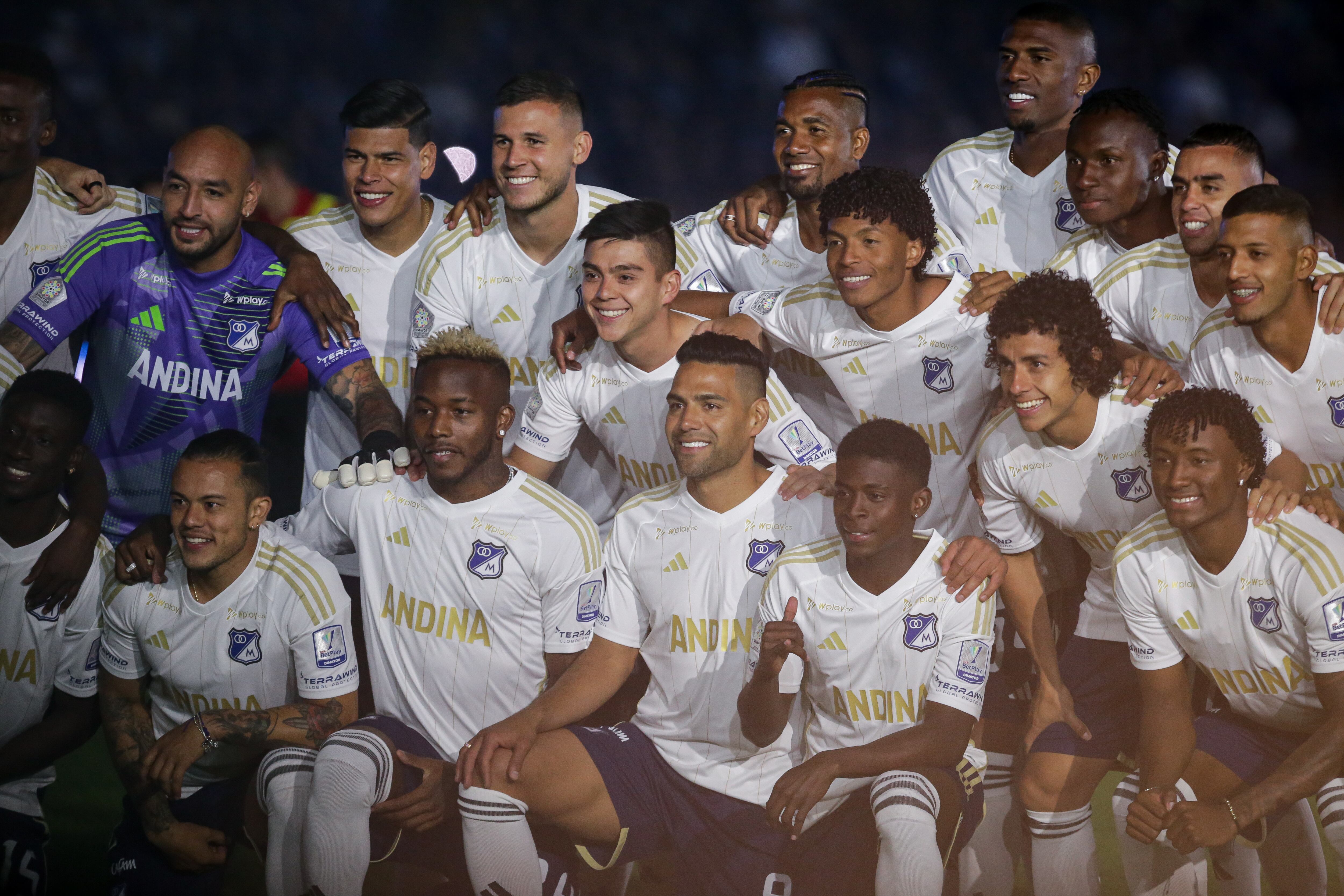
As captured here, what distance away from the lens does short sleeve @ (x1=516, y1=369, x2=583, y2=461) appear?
11.0ft

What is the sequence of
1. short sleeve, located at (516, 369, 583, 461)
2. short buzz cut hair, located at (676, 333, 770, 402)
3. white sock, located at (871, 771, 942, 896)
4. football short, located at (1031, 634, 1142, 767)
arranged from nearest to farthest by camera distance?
white sock, located at (871, 771, 942, 896)
football short, located at (1031, 634, 1142, 767)
short buzz cut hair, located at (676, 333, 770, 402)
short sleeve, located at (516, 369, 583, 461)

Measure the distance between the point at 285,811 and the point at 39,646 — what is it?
97 cm

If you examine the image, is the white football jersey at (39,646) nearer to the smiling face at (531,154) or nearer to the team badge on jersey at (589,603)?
the team badge on jersey at (589,603)

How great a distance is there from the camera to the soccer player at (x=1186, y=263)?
3.00m

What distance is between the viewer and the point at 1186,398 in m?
2.67

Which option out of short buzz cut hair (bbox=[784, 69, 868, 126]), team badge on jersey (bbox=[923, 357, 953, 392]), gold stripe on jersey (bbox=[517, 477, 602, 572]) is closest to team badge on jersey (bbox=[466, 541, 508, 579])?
gold stripe on jersey (bbox=[517, 477, 602, 572])

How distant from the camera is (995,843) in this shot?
2.97m

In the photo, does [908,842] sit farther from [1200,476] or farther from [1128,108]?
[1128,108]

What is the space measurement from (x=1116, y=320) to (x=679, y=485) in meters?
1.26

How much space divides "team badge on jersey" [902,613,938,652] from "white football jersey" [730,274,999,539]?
532 mm

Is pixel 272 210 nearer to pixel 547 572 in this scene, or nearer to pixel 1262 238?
pixel 547 572

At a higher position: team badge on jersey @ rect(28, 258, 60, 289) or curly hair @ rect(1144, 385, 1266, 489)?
team badge on jersey @ rect(28, 258, 60, 289)

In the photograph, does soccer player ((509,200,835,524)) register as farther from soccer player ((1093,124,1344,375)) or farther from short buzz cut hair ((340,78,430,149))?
soccer player ((1093,124,1344,375))

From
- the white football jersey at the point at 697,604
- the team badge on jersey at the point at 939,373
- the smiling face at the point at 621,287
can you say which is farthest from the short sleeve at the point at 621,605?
the team badge on jersey at the point at 939,373
